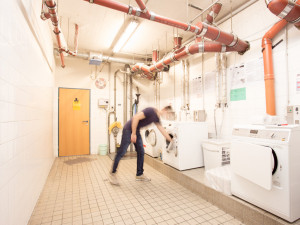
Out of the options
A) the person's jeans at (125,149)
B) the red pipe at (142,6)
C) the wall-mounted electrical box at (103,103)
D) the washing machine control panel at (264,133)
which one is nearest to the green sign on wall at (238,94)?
the washing machine control panel at (264,133)

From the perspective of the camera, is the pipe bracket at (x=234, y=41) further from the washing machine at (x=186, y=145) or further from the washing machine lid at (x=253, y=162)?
the washing machine lid at (x=253, y=162)

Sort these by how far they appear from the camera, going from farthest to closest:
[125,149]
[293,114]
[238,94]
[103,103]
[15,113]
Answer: [103,103], [238,94], [125,149], [293,114], [15,113]

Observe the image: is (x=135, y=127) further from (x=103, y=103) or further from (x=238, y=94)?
(x=103, y=103)

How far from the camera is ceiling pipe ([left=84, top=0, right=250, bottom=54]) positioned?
6.48ft

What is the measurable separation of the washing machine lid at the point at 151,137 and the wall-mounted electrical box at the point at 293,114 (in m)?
2.58

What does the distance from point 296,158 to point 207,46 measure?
2.13 meters

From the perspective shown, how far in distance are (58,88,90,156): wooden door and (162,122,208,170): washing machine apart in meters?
3.15

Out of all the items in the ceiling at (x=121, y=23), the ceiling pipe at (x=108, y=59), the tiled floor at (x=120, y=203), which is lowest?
the tiled floor at (x=120, y=203)

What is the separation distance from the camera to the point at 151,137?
421 centimetres

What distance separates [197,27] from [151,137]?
2693mm

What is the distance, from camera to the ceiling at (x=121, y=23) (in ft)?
9.64

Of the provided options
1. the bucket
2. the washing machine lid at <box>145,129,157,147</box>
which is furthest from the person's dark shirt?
the bucket

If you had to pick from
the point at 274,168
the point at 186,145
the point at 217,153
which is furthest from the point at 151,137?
the point at 274,168

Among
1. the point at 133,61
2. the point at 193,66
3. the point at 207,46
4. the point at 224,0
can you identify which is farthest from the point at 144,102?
the point at 224,0
